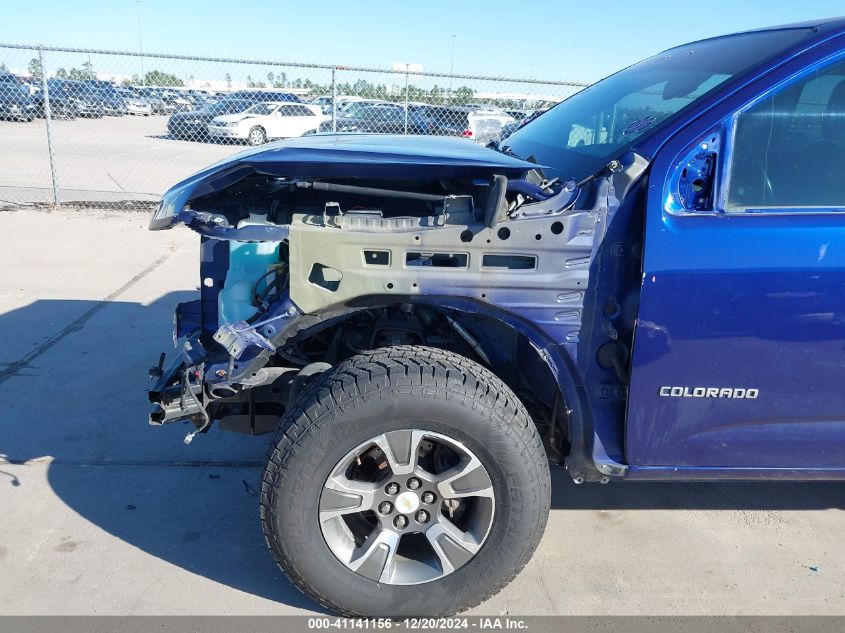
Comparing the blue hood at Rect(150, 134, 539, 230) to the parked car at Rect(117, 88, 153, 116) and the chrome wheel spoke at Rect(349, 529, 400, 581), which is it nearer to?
the chrome wheel spoke at Rect(349, 529, 400, 581)

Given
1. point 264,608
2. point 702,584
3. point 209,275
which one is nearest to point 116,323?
point 209,275

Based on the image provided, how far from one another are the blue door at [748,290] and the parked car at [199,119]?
20.1m

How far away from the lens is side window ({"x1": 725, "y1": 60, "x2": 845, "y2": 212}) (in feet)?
7.78

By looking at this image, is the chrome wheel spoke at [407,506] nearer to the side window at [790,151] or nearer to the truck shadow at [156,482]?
the truck shadow at [156,482]

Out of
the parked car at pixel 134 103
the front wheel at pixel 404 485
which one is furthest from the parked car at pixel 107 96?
the front wheel at pixel 404 485

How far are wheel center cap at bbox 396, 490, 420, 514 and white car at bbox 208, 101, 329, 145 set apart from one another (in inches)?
777

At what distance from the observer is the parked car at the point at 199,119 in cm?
2108

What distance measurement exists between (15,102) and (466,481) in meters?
27.2

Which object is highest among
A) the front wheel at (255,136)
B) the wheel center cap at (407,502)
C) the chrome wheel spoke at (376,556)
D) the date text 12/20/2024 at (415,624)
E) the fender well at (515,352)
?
the front wheel at (255,136)

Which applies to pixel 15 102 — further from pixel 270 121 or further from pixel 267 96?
pixel 270 121

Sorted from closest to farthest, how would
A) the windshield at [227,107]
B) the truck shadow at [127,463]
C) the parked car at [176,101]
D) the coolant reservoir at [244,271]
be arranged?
1. the coolant reservoir at [244,271]
2. the truck shadow at [127,463]
3. the windshield at [227,107]
4. the parked car at [176,101]

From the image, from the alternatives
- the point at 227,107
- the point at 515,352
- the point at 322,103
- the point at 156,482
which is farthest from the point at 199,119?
the point at 515,352

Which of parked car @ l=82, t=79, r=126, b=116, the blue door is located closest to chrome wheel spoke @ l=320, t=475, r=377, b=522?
the blue door

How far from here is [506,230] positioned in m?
2.32
